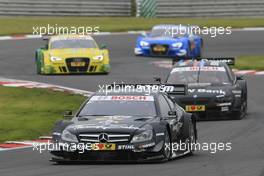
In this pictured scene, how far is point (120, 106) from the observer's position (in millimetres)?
14523

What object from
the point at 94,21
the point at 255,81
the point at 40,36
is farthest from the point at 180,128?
the point at 94,21

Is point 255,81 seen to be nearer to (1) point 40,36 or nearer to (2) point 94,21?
(1) point 40,36

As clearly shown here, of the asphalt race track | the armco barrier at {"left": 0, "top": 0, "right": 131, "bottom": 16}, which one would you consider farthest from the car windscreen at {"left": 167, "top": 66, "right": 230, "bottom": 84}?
the armco barrier at {"left": 0, "top": 0, "right": 131, "bottom": 16}

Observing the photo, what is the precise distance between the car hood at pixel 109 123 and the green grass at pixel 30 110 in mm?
3744

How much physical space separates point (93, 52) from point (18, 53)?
7363mm

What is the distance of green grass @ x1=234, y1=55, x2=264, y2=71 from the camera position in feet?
110

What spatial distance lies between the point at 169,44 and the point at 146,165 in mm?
24278

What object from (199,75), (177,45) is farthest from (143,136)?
(177,45)

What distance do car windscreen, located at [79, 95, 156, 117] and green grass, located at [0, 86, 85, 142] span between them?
10.6ft

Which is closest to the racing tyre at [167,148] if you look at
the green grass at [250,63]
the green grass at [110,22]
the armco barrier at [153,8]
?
the green grass at [250,63]

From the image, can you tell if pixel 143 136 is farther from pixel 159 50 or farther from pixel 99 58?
pixel 159 50

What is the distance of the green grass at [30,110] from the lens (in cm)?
1848

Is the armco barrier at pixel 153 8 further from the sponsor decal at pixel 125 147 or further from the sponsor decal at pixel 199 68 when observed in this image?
the sponsor decal at pixel 125 147

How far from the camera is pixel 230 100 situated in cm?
2152
